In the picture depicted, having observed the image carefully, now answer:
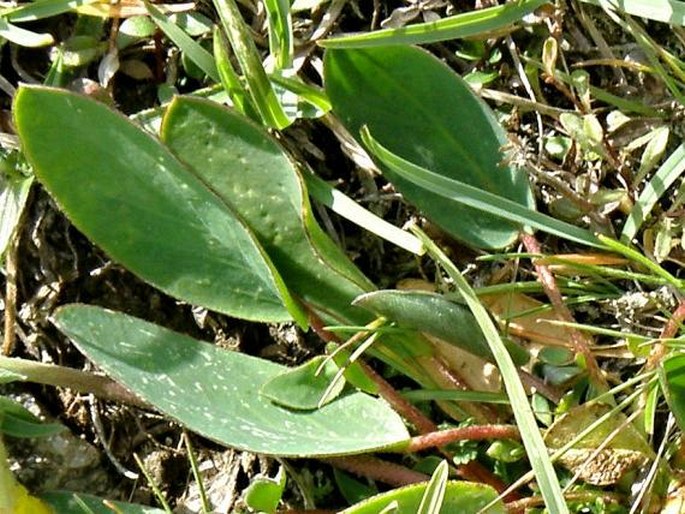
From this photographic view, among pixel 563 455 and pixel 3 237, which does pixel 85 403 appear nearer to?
pixel 3 237

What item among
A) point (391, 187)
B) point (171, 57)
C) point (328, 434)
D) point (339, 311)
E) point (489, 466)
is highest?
point (171, 57)

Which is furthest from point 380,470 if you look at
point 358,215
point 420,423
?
point 358,215

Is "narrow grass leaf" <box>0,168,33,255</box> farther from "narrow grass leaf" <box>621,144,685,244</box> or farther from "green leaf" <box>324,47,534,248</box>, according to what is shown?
"narrow grass leaf" <box>621,144,685,244</box>

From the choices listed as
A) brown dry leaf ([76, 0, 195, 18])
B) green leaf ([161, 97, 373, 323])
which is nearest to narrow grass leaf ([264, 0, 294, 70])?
green leaf ([161, 97, 373, 323])

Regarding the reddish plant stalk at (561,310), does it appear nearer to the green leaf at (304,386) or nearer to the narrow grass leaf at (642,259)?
the narrow grass leaf at (642,259)

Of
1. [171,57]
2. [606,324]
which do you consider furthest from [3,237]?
[606,324]

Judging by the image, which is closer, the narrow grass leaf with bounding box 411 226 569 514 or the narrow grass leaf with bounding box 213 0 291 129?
the narrow grass leaf with bounding box 411 226 569 514
